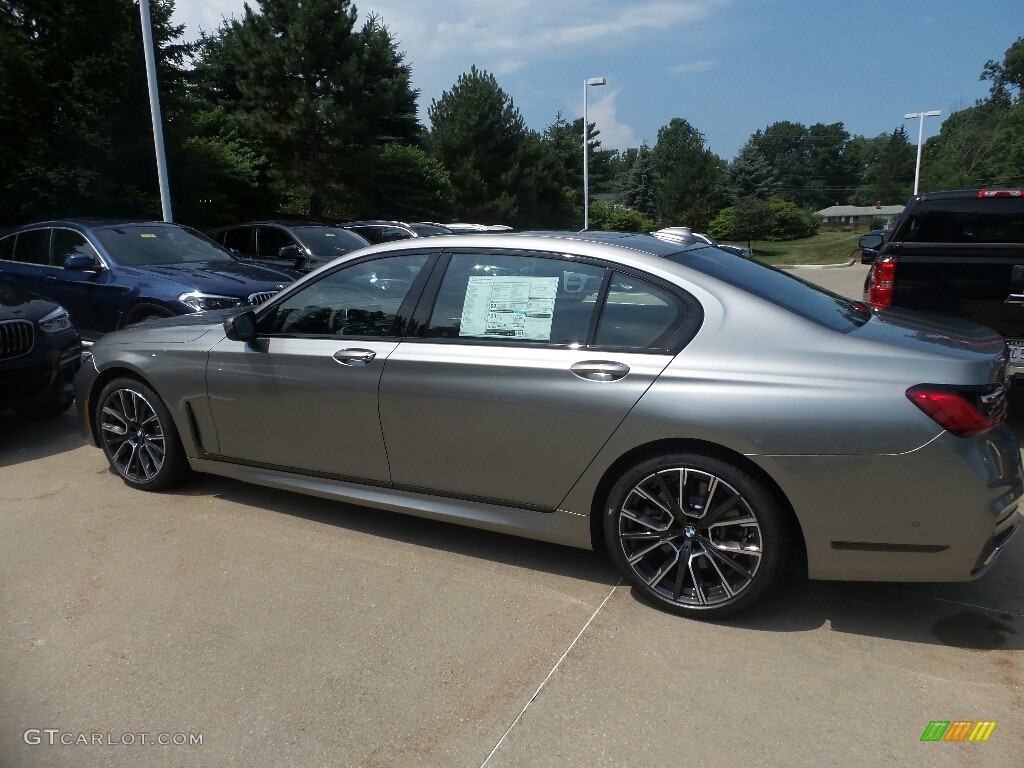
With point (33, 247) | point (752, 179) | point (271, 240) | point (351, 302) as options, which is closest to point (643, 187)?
point (752, 179)

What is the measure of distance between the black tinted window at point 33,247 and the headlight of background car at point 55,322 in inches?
97.5

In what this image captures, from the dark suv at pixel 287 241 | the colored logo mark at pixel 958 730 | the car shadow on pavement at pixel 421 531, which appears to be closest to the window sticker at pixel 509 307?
the car shadow on pavement at pixel 421 531

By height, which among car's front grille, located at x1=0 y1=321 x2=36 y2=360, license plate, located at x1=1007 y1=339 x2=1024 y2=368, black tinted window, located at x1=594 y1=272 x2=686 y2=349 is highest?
black tinted window, located at x1=594 y1=272 x2=686 y2=349

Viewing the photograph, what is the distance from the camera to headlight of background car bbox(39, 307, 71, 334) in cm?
643

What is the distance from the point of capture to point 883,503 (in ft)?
9.79

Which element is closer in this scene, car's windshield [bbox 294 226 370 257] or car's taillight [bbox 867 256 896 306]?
car's taillight [bbox 867 256 896 306]

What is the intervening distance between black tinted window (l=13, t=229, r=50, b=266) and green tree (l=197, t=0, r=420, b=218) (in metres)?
15.7

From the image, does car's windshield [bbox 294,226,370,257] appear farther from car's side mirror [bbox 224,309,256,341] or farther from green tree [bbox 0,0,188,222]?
car's side mirror [bbox 224,309,256,341]

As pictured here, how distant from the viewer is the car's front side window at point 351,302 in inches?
159

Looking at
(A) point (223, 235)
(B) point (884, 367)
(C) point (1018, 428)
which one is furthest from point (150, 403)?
(A) point (223, 235)

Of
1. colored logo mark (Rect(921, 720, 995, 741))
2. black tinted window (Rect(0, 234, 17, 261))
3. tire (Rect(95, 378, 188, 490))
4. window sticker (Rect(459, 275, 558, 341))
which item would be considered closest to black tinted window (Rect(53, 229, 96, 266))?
black tinted window (Rect(0, 234, 17, 261))

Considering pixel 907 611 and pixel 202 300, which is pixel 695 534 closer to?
pixel 907 611

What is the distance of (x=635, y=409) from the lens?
329cm

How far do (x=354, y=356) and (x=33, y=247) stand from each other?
674cm
